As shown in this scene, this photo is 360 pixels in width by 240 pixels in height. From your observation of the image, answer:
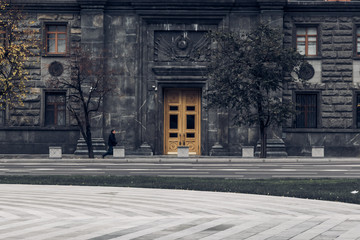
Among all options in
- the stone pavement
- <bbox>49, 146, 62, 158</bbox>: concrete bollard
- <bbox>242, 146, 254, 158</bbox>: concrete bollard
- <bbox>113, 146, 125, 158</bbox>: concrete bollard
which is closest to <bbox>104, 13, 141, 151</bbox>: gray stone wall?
<bbox>113, 146, 125, 158</bbox>: concrete bollard

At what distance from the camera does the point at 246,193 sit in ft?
50.6

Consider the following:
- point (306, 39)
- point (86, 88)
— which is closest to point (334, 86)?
point (306, 39)

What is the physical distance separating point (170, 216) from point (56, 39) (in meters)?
28.7

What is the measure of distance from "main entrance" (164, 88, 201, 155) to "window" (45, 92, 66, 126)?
219 inches

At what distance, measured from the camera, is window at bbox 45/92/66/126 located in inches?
1503

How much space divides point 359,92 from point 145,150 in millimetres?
11881

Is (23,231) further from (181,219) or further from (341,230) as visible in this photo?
(341,230)

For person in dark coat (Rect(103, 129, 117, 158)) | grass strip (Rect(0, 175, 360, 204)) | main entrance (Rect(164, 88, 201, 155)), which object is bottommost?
grass strip (Rect(0, 175, 360, 204))

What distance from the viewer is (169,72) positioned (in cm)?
3769

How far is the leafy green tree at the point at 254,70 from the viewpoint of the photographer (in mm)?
32938

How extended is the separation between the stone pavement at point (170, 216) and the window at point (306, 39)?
962 inches

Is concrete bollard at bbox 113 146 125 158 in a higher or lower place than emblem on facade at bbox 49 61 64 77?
lower

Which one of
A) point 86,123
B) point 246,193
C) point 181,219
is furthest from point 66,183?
point 86,123

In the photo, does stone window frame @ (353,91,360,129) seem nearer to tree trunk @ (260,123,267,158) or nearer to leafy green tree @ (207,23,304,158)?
leafy green tree @ (207,23,304,158)
